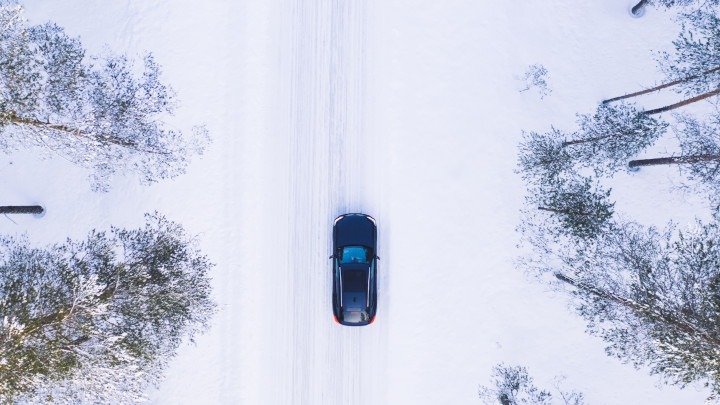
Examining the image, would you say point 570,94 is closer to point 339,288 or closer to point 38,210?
point 339,288

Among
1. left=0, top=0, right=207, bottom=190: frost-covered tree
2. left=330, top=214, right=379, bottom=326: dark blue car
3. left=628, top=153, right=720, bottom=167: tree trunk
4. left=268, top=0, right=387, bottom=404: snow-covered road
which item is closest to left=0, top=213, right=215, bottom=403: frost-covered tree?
left=0, top=0, right=207, bottom=190: frost-covered tree

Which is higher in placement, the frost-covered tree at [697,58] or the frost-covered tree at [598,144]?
the frost-covered tree at [697,58]

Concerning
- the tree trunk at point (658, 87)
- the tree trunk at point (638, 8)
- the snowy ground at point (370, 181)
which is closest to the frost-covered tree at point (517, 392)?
the snowy ground at point (370, 181)

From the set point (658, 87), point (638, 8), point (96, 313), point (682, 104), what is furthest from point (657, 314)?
point (96, 313)

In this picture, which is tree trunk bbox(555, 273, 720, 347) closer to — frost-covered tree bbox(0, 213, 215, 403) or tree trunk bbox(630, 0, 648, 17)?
tree trunk bbox(630, 0, 648, 17)

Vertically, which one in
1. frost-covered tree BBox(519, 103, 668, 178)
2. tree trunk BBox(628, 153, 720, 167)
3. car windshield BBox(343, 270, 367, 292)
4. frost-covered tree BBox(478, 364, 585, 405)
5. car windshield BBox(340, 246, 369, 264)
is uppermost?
frost-covered tree BBox(519, 103, 668, 178)

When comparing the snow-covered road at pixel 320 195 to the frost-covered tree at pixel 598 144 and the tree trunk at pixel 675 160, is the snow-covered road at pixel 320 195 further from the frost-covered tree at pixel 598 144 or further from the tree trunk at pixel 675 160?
the tree trunk at pixel 675 160
